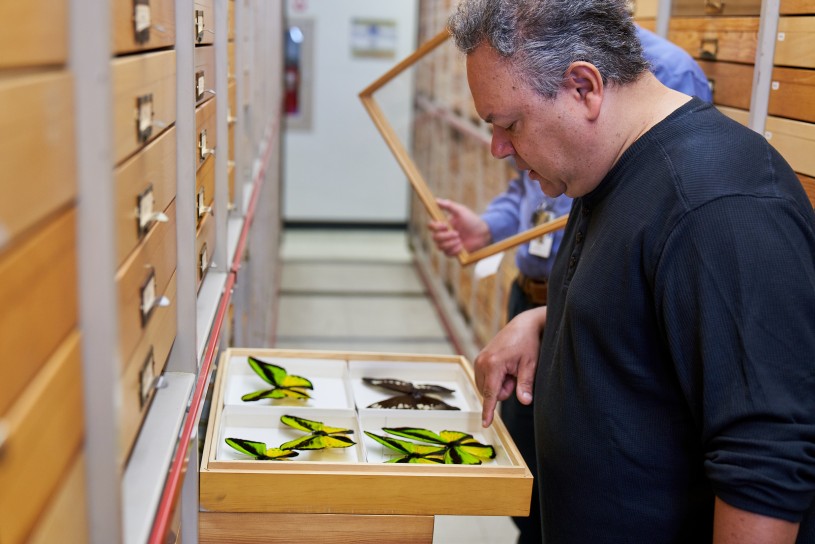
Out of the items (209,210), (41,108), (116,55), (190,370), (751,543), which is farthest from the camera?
(209,210)

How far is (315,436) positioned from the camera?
168 cm

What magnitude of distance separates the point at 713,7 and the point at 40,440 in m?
2.37

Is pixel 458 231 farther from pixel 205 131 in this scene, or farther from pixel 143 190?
pixel 143 190

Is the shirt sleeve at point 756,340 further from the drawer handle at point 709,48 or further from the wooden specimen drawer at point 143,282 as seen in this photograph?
the drawer handle at point 709,48

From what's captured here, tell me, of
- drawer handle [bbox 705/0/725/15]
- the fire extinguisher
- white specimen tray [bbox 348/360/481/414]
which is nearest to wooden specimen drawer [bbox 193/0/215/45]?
white specimen tray [bbox 348/360/481/414]

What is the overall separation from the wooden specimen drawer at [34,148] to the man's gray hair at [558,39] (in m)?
0.82

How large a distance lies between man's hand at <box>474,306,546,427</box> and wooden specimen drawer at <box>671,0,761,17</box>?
106cm

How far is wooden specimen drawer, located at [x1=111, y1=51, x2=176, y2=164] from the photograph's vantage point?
93 cm

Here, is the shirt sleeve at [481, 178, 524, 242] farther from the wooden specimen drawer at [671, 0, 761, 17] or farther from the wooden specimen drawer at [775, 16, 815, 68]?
the wooden specimen drawer at [775, 16, 815, 68]

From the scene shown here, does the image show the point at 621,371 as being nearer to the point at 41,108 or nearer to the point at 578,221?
the point at 578,221

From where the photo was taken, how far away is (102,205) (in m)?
0.77

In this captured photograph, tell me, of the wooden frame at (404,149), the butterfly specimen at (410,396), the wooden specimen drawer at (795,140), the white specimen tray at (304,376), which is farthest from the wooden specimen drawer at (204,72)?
the wooden specimen drawer at (795,140)

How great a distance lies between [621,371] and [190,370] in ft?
2.17

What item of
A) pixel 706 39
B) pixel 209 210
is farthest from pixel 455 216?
pixel 209 210
